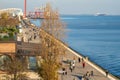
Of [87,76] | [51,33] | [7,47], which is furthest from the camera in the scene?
[87,76]

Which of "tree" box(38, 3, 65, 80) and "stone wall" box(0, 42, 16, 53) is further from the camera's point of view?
"stone wall" box(0, 42, 16, 53)

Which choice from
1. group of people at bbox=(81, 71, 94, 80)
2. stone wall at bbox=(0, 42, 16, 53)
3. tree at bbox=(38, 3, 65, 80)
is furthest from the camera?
group of people at bbox=(81, 71, 94, 80)

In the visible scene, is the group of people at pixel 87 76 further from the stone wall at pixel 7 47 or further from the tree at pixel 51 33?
the stone wall at pixel 7 47

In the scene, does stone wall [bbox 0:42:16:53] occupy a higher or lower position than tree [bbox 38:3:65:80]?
lower

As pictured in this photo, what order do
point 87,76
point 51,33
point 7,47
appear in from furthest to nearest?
point 87,76 → point 7,47 → point 51,33

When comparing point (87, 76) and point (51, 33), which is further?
point (87, 76)

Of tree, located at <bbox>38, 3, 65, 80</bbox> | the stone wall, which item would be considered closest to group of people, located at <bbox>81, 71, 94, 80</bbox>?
tree, located at <bbox>38, 3, 65, 80</bbox>

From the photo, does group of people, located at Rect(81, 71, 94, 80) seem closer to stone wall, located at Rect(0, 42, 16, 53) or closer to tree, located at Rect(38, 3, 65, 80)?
tree, located at Rect(38, 3, 65, 80)

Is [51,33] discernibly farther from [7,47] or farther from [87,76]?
[87,76]

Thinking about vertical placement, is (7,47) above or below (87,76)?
above

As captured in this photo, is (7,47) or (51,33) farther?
(7,47)

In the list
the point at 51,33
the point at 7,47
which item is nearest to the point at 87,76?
the point at 51,33

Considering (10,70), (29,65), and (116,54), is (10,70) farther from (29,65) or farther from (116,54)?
(116,54)

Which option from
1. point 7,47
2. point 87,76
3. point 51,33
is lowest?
point 87,76
